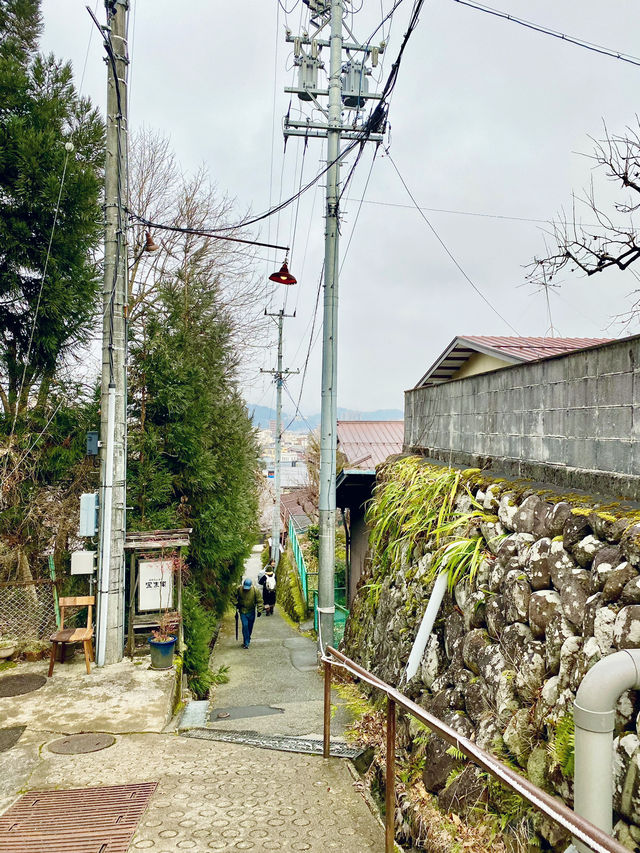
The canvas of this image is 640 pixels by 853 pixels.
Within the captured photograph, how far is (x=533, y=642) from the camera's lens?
3.84 meters

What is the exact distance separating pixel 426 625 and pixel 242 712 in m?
3.52

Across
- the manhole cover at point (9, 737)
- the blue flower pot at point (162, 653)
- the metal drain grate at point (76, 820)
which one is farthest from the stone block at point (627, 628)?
the blue flower pot at point (162, 653)

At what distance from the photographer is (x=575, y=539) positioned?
3.79 metres

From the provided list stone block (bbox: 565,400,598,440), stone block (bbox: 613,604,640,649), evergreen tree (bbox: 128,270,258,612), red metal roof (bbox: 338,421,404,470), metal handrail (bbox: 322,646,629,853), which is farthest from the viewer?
red metal roof (bbox: 338,421,404,470)

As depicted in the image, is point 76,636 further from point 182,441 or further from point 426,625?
point 426,625

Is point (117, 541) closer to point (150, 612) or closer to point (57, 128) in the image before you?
point (150, 612)

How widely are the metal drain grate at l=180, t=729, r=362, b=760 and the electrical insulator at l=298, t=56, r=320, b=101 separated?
10.3 metres

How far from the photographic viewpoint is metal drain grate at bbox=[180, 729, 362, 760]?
4934 millimetres

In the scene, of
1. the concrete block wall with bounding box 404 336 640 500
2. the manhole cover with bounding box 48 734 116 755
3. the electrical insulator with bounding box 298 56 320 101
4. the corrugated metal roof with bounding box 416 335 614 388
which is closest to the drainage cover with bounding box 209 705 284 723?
the manhole cover with bounding box 48 734 116 755

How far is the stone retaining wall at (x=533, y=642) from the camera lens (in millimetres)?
3111

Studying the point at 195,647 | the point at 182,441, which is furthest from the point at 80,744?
the point at 182,441

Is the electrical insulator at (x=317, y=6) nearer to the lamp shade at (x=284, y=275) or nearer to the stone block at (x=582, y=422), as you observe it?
the lamp shade at (x=284, y=275)

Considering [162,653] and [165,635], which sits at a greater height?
[165,635]

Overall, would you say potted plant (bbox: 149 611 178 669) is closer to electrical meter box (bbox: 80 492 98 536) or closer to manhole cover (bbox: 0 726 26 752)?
electrical meter box (bbox: 80 492 98 536)
